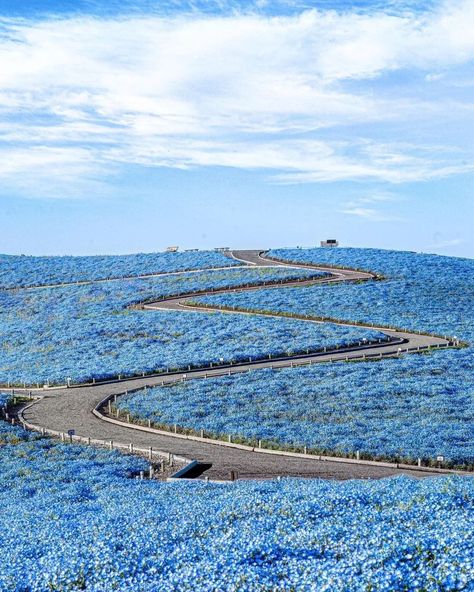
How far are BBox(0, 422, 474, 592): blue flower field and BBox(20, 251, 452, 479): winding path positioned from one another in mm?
6827

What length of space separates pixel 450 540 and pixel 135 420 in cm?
2845

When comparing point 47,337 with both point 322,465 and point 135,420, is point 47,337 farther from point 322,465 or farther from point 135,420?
point 322,465

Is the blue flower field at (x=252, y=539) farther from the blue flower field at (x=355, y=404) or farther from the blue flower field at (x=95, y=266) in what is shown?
the blue flower field at (x=95, y=266)

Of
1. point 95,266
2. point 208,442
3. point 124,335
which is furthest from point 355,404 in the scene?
point 95,266

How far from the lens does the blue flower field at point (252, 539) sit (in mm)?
12172

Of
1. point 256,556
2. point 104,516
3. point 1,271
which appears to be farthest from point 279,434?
point 1,271

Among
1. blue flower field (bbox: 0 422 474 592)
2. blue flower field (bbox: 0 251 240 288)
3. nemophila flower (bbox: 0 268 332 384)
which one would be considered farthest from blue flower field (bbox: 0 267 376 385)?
blue flower field (bbox: 0 422 474 592)

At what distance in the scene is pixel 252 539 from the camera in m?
14.2

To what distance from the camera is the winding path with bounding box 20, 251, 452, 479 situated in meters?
29.3

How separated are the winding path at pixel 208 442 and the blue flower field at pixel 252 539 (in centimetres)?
683

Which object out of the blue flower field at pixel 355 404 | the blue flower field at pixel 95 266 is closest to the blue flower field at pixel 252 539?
the blue flower field at pixel 355 404

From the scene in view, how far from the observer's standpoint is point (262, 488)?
71.3 feet

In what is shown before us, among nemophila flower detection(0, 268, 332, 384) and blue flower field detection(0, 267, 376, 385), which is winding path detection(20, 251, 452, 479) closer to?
blue flower field detection(0, 267, 376, 385)

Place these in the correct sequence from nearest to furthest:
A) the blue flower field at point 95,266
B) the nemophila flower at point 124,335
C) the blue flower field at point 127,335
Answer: the blue flower field at point 127,335
the nemophila flower at point 124,335
the blue flower field at point 95,266
